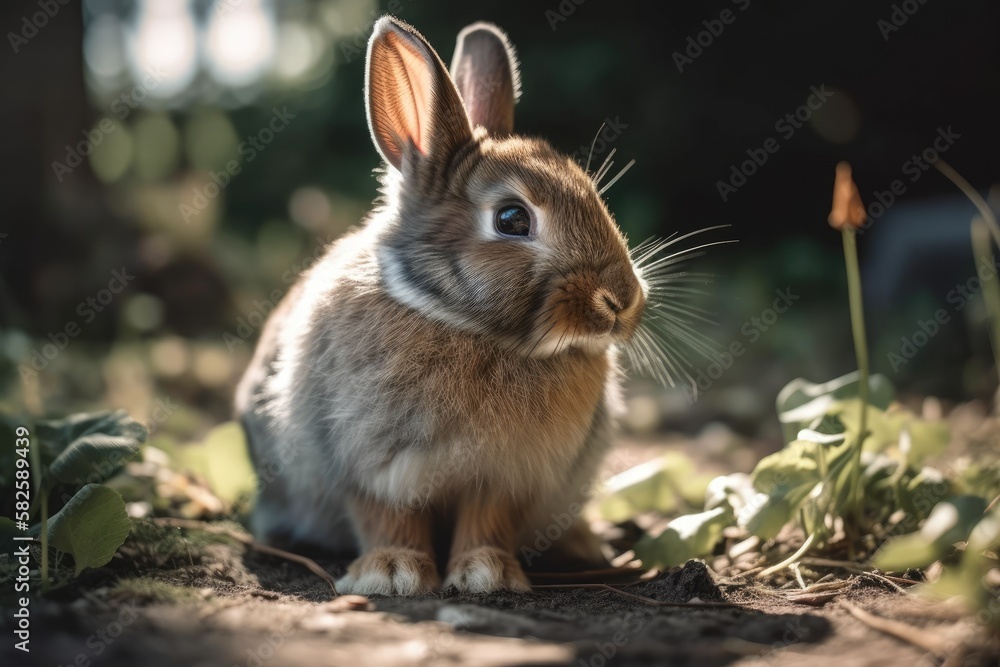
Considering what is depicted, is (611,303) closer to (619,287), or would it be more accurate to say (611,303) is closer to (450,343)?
(619,287)

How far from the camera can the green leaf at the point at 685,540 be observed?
2.91m

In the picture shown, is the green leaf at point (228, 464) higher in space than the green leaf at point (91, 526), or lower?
lower

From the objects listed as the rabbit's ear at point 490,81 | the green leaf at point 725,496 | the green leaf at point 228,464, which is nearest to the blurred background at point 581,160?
the green leaf at point 228,464

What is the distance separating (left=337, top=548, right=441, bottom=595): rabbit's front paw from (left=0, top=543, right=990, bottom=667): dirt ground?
86 millimetres

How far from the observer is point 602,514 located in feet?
12.0

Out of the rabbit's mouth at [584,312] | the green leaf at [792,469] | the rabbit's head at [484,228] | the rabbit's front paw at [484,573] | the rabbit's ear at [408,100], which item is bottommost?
the rabbit's front paw at [484,573]

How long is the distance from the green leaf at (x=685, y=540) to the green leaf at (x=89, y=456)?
1.72 m

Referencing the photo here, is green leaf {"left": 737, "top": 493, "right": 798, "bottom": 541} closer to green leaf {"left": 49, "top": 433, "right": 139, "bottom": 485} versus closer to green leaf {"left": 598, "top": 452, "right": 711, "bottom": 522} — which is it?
green leaf {"left": 598, "top": 452, "right": 711, "bottom": 522}

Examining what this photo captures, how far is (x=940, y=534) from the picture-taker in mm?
2057

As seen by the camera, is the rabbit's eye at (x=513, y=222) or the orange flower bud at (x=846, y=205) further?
the rabbit's eye at (x=513, y=222)

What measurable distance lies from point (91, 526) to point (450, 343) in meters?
1.13

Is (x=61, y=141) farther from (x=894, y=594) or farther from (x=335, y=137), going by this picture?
(x=894, y=594)

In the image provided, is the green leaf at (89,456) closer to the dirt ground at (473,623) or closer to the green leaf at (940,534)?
the dirt ground at (473,623)

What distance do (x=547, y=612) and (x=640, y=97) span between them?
207 inches
